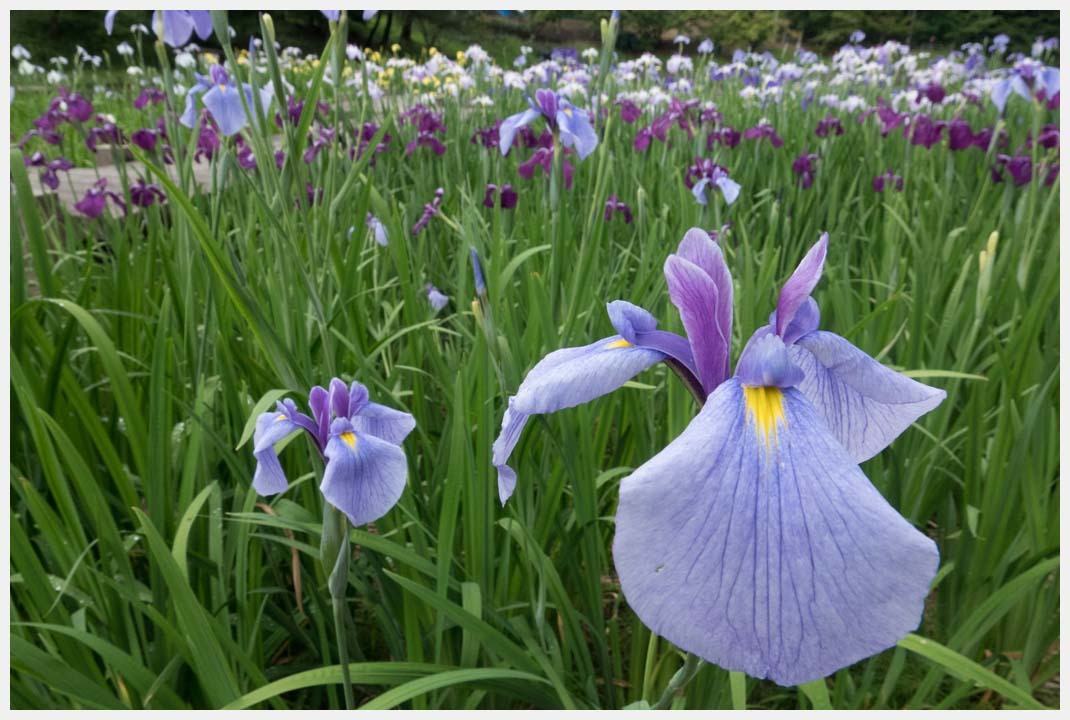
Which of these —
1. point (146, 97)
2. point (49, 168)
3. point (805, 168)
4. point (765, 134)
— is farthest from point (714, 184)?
point (146, 97)

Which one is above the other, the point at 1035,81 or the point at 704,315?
the point at 1035,81

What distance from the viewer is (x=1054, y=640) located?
131 centimetres

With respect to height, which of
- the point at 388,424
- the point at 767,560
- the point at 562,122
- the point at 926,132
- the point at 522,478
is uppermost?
the point at 562,122

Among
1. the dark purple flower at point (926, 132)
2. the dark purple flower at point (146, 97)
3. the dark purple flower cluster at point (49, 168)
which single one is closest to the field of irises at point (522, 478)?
the dark purple flower cluster at point (49, 168)

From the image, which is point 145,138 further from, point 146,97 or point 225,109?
point 146,97

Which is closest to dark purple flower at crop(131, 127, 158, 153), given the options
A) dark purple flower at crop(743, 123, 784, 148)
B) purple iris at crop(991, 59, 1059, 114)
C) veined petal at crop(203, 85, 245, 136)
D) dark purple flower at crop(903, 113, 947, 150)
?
veined petal at crop(203, 85, 245, 136)

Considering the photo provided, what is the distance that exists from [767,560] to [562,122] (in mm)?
1612

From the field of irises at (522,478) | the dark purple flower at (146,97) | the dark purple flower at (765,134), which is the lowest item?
the field of irises at (522,478)

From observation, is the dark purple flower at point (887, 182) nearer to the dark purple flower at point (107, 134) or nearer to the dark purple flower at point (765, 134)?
the dark purple flower at point (765, 134)

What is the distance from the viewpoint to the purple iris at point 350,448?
78 centimetres

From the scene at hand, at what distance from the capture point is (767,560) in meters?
0.50

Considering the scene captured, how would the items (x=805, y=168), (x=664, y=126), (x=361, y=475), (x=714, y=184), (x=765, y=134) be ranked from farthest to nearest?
(x=765, y=134)
(x=664, y=126)
(x=805, y=168)
(x=714, y=184)
(x=361, y=475)

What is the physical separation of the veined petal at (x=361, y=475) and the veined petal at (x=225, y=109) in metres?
Answer: 1.28

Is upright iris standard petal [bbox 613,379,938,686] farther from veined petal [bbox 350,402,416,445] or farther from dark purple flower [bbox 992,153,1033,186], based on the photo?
dark purple flower [bbox 992,153,1033,186]
